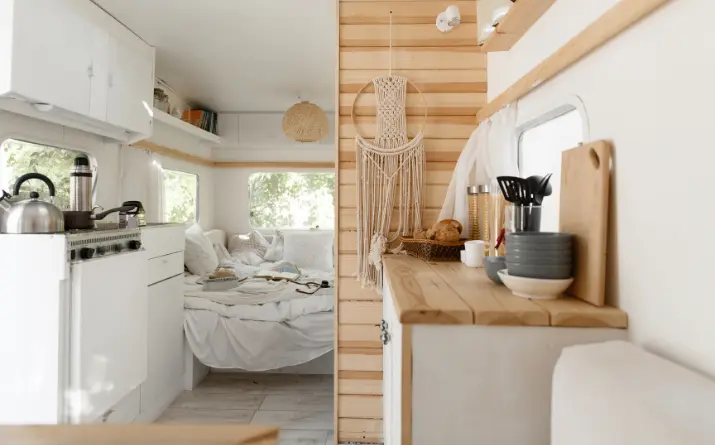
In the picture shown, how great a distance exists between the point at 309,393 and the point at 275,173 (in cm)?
352

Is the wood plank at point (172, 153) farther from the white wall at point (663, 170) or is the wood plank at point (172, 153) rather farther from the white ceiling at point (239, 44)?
the white wall at point (663, 170)

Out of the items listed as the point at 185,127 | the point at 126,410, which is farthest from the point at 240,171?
the point at 126,410

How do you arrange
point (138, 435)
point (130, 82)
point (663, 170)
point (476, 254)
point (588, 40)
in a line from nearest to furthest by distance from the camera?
point (138, 435), point (663, 170), point (588, 40), point (476, 254), point (130, 82)

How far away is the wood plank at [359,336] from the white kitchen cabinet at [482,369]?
1.39 m

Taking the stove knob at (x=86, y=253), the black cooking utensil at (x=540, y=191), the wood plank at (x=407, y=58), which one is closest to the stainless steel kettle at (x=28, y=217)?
the stove knob at (x=86, y=253)

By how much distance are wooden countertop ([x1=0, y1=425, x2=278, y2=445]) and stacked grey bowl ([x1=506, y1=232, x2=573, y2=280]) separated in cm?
70

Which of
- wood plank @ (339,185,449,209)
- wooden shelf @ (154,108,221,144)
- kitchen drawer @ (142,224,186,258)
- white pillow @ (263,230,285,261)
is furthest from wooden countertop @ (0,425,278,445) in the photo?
white pillow @ (263,230,285,261)

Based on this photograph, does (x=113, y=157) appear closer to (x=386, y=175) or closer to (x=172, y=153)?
(x=172, y=153)

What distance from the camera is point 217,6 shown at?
277 cm

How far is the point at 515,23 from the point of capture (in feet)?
5.16

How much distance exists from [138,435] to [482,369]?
0.70 m

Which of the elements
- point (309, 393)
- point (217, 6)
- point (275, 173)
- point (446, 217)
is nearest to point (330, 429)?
point (309, 393)

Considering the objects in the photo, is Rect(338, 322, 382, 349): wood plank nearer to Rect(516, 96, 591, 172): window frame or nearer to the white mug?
the white mug

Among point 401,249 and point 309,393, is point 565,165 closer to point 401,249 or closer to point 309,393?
point 401,249
